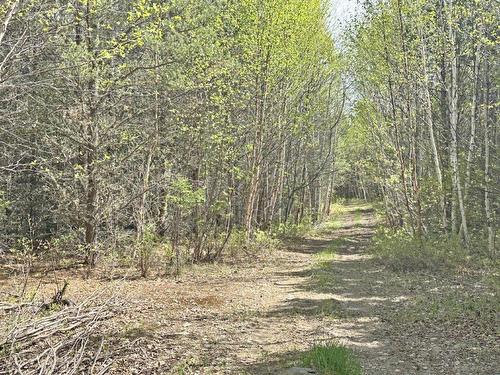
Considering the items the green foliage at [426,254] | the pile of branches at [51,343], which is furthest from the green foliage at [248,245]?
the pile of branches at [51,343]

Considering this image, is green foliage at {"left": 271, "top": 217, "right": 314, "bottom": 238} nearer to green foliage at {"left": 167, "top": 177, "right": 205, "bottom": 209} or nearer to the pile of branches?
green foliage at {"left": 167, "top": 177, "right": 205, "bottom": 209}

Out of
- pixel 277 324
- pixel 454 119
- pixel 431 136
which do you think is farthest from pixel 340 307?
pixel 454 119

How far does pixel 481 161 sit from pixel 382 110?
21.4 ft

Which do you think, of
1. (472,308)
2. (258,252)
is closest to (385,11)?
(258,252)

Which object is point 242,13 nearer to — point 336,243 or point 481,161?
point 481,161

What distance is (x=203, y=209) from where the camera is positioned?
14.0m

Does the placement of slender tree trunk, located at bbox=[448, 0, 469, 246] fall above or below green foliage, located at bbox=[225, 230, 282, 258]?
above

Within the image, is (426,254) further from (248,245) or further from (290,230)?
(290,230)

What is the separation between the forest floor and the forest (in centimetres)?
5

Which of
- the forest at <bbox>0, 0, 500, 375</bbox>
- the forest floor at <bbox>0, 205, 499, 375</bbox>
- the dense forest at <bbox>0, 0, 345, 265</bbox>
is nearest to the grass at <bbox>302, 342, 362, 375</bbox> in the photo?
the forest at <bbox>0, 0, 500, 375</bbox>

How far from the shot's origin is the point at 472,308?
889 cm

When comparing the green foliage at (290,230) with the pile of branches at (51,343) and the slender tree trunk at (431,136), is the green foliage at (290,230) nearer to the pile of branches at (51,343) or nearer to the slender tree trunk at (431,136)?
the slender tree trunk at (431,136)

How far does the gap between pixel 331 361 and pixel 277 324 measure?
2.46 meters

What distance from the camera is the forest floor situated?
21.2 ft
